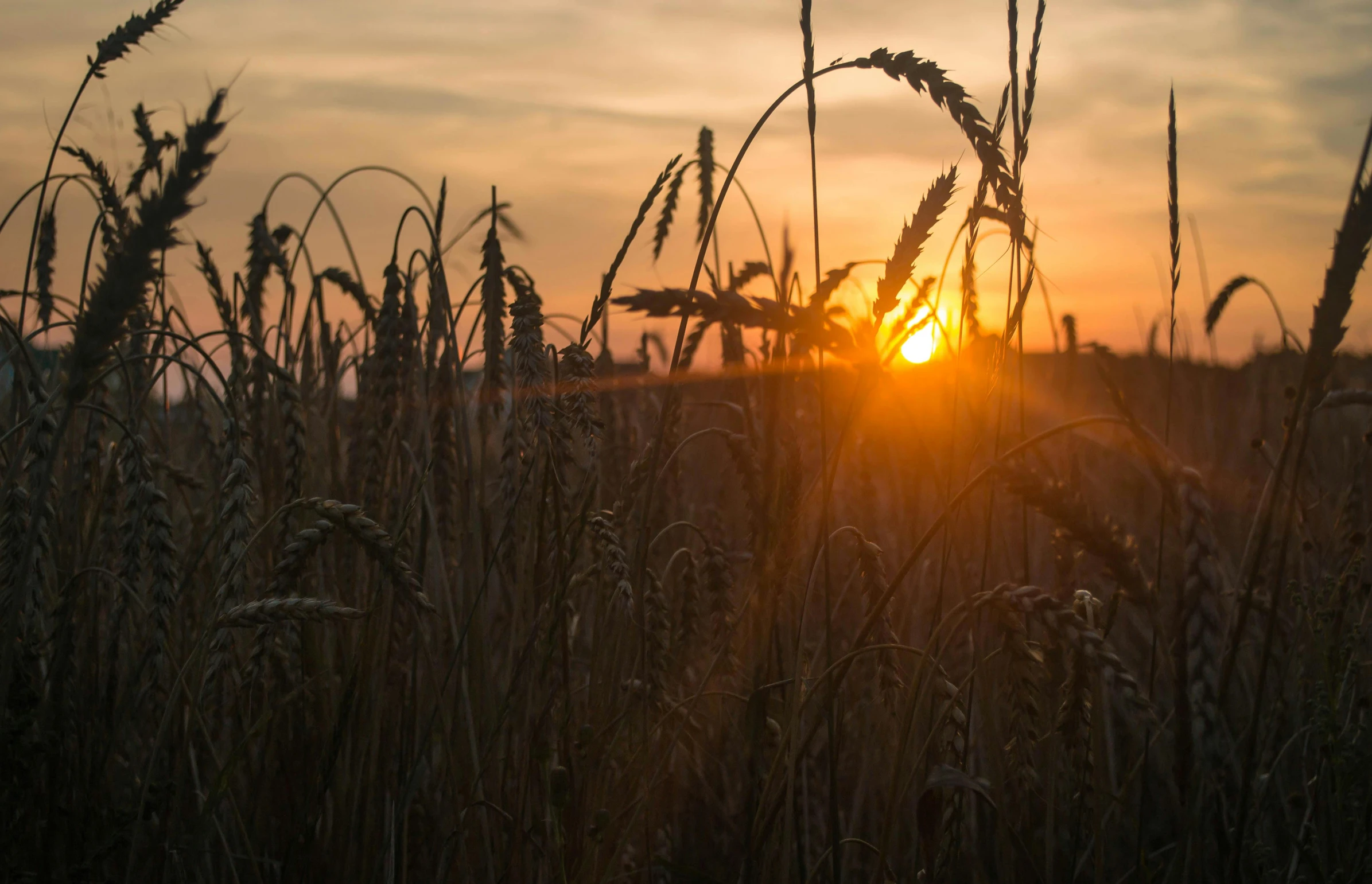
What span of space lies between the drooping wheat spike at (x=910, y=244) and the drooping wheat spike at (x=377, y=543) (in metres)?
0.66

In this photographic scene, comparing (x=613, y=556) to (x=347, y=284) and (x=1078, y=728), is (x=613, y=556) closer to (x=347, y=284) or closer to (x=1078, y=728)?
(x=1078, y=728)

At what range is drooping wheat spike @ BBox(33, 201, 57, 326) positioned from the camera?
258 centimetres

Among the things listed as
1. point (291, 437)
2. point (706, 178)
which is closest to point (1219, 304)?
point (706, 178)

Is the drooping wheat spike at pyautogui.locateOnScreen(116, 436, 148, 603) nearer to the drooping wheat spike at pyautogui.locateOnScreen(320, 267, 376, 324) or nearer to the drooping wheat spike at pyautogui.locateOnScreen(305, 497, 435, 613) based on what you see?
the drooping wheat spike at pyautogui.locateOnScreen(305, 497, 435, 613)

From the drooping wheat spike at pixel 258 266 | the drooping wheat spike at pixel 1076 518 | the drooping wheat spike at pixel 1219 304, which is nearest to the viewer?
the drooping wheat spike at pixel 1076 518

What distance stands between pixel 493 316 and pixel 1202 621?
132 cm

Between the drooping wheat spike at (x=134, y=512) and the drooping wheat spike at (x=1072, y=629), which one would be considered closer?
the drooping wheat spike at (x=1072, y=629)

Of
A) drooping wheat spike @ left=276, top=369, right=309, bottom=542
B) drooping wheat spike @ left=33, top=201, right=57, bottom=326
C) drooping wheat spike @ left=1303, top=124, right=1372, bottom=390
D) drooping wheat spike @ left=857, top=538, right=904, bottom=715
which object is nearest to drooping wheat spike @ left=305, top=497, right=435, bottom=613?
drooping wheat spike @ left=276, top=369, right=309, bottom=542

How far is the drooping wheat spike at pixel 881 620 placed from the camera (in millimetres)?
1411

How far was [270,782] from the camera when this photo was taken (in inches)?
72.7

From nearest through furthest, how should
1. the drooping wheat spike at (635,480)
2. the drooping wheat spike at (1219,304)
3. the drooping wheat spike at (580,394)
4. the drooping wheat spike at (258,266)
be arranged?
the drooping wheat spike at (580,394) < the drooping wheat spike at (635,480) < the drooping wheat spike at (258,266) < the drooping wheat spike at (1219,304)

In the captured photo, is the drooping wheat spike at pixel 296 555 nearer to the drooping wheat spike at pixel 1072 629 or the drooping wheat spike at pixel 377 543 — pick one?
the drooping wheat spike at pixel 377 543

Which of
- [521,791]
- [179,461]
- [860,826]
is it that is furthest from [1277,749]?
[179,461]

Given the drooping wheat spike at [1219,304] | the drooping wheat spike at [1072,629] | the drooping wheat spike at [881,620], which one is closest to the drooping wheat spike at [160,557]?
the drooping wheat spike at [881,620]
